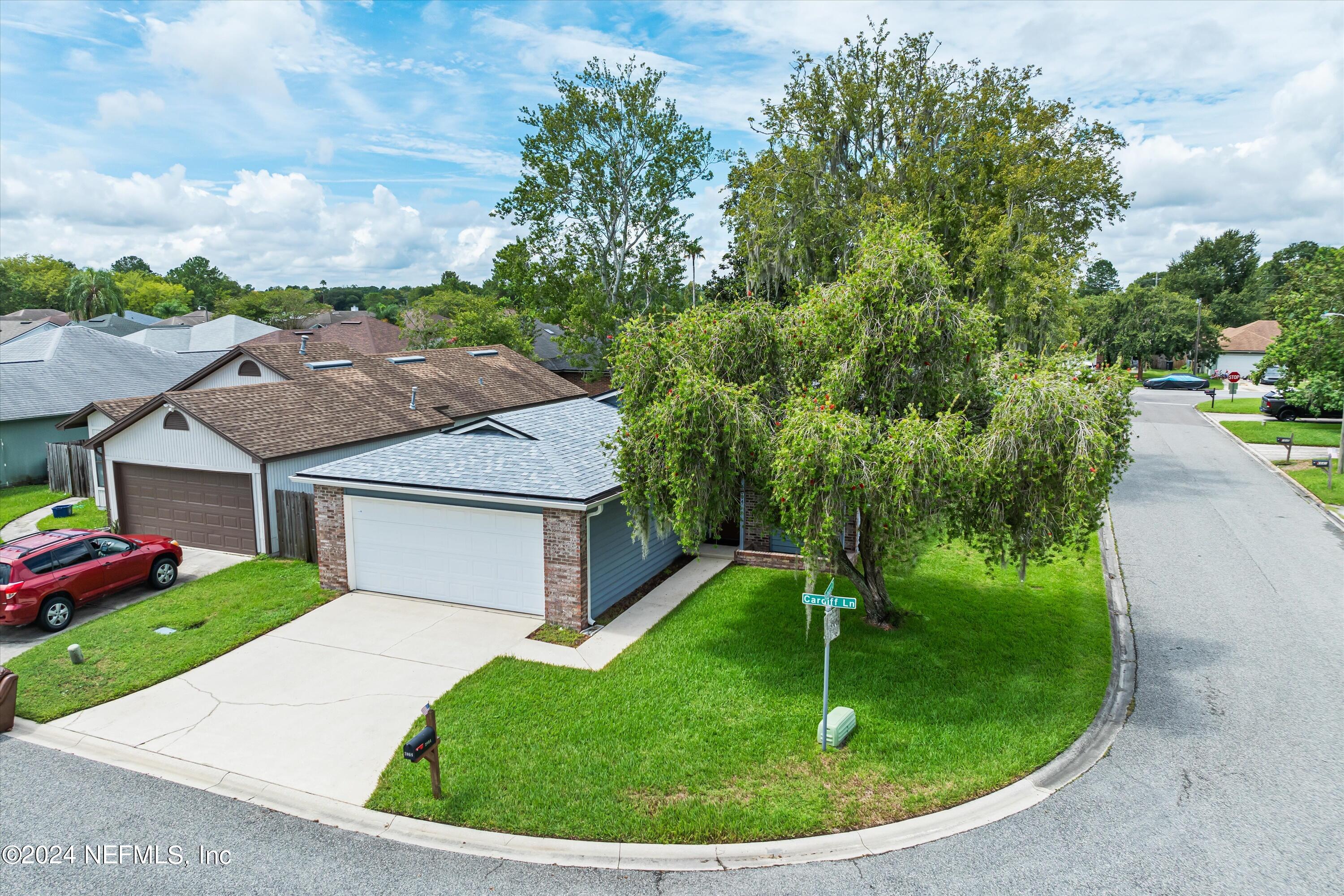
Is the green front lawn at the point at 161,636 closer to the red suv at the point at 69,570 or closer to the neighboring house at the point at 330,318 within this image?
the red suv at the point at 69,570

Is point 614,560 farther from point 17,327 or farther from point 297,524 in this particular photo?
point 17,327

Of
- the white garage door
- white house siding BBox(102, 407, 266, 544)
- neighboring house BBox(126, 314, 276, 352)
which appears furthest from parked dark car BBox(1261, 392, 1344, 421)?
neighboring house BBox(126, 314, 276, 352)

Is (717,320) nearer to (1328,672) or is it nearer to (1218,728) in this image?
(1218,728)

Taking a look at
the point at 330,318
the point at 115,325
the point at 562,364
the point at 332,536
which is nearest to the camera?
the point at 332,536

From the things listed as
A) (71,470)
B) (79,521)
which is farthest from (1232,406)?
(71,470)

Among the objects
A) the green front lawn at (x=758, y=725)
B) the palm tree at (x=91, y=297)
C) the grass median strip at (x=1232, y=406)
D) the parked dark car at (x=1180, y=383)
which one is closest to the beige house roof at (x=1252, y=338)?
the parked dark car at (x=1180, y=383)

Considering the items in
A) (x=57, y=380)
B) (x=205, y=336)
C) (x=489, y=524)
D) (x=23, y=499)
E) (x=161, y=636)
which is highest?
(x=205, y=336)

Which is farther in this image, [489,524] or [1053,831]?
[489,524]

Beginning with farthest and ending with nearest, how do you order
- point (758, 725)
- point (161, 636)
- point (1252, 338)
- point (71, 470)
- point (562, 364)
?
point (1252, 338), point (562, 364), point (71, 470), point (161, 636), point (758, 725)

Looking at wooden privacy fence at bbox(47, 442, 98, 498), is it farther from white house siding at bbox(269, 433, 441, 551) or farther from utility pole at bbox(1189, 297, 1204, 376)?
utility pole at bbox(1189, 297, 1204, 376)
